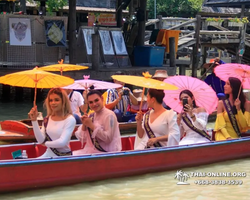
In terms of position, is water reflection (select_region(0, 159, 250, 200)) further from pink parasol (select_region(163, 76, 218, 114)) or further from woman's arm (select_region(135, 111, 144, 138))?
pink parasol (select_region(163, 76, 218, 114))

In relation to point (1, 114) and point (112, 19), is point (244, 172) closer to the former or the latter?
point (1, 114)

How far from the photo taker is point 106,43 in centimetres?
1484

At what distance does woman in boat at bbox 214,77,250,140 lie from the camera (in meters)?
7.32

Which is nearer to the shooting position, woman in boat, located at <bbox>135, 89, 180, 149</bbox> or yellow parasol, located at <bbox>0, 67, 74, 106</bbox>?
yellow parasol, located at <bbox>0, 67, 74, 106</bbox>

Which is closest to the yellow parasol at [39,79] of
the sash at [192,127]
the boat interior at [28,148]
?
the boat interior at [28,148]

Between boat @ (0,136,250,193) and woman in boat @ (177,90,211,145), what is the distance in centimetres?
14

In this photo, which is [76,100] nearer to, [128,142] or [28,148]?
[128,142]

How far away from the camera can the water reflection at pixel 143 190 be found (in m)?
6.30

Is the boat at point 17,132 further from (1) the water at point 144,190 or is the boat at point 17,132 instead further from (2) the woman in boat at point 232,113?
(2) the woman in boat at point 232,113

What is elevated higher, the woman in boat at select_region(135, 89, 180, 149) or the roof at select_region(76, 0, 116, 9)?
the roof at select_region(76, 0, 116, 9)

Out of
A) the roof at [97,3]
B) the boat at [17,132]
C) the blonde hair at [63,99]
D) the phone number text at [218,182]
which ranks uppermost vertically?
the roof at [97,3]

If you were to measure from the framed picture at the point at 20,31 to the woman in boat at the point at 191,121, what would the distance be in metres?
7.37

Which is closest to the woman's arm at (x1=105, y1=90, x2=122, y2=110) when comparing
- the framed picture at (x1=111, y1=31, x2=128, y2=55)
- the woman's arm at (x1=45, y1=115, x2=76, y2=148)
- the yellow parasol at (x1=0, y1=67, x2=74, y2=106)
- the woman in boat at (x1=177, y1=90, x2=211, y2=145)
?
the woman in boat at (x1=177, y1=90, x2=211, y2=145)

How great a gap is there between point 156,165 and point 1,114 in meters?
7.11
